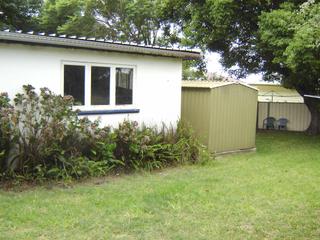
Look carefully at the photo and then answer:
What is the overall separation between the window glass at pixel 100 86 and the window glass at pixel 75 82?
0.85 ft

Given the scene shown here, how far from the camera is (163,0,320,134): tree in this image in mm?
12570

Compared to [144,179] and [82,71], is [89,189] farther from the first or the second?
[82,71]

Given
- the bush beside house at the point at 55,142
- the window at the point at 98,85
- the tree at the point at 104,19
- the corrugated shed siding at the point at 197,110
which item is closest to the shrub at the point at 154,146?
the bush beside house at the point at 55,142

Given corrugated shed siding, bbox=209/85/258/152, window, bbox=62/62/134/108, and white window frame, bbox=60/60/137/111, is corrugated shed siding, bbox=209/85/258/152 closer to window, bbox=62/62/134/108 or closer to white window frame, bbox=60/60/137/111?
white window frame, bbox=60/60/137/111

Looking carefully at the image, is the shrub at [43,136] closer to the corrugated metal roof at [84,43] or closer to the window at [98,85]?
the window at [98,85]

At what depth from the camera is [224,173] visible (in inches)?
355

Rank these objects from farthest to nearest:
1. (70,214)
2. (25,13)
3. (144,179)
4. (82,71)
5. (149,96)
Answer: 1. (25,13)
2. (149,96)
3. (82,71)
4. (144,179)
5. (70,214)

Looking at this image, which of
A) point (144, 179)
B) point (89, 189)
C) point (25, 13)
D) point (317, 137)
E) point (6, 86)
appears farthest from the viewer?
point (25, 13)

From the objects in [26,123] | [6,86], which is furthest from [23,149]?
[6,86]

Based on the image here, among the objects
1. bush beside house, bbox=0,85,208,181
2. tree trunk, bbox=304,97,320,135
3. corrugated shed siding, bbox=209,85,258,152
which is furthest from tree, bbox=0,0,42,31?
bush beside house, bbox=0,85,208,181

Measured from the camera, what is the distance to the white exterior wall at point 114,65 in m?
7.95

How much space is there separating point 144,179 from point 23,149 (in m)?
2.30

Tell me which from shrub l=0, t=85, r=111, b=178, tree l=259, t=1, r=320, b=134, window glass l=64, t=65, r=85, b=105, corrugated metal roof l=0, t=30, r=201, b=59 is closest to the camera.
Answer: corrugated metal roof l=0, t=30, r=201, b=59

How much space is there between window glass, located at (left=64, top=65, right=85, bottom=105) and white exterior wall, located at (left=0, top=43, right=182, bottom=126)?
15 cm
